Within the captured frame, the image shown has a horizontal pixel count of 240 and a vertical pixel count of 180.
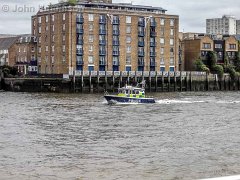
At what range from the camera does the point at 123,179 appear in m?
26.4

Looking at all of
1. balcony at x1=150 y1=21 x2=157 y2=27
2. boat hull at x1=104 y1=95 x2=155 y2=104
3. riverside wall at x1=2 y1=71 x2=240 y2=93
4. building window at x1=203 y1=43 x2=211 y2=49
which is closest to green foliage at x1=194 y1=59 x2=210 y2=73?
riverside wall at x1=2 y1=71 x2=240 y2=93

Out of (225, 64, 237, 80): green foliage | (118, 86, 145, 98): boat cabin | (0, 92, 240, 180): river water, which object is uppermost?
(225, 64, 237, 80): green foliage

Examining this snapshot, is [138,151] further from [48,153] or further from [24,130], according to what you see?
[24,130]

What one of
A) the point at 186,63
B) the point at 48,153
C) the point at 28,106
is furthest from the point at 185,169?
the point at 186,63

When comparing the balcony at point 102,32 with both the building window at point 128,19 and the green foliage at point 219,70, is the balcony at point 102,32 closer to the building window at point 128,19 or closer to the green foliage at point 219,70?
the building window at point 128,19

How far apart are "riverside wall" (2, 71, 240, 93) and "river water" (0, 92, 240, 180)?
142 feet

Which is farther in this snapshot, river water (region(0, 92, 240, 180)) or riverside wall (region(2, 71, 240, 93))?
riverside wall (region(2, 71, 240, 93))

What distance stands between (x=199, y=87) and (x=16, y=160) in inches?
3513

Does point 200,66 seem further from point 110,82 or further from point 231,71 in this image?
point 110,82

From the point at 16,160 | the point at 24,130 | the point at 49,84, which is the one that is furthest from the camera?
the point at 49,84

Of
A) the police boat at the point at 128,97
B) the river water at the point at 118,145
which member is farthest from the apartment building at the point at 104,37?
the river water at the point at 118,145

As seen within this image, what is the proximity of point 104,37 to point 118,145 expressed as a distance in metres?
75.4

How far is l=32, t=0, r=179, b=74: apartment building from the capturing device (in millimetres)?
107250

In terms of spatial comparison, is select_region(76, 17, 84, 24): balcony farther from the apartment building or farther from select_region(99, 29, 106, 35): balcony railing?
select_region(99, 29, 106, 35): balcony railing
